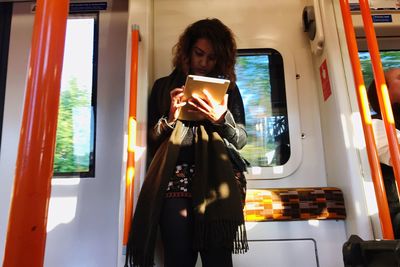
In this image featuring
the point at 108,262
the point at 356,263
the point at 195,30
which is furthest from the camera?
the point at 108,262

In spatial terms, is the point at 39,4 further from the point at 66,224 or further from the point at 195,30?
the point at 66,224

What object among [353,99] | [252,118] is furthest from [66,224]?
[353,99]

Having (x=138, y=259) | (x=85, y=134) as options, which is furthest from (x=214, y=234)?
(x=85, y=134)

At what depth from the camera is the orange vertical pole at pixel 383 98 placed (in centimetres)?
124

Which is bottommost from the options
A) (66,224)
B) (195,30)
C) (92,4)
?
(66,224)

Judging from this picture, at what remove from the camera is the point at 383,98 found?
1.33 m

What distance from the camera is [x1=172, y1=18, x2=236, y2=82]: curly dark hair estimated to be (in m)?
1.82

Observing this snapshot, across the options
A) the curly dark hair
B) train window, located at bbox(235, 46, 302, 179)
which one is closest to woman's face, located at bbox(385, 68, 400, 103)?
train window, located at bbox(235, 46, 302, 179)

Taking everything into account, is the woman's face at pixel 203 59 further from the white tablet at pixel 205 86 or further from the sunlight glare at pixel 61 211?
the sunlight glare at pixel 61 211

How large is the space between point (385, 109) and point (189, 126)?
2.50 ft

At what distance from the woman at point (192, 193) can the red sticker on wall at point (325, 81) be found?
25.9 inches

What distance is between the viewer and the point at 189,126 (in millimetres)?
1643

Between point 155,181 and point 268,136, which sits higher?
point 268,136

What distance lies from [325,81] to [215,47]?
2.45 ft
